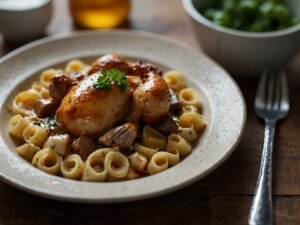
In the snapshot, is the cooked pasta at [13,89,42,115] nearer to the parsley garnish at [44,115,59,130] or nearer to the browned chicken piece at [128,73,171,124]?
the parsley garnish at [44,115,59,130]

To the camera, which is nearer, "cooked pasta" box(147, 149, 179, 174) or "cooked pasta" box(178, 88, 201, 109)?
"cooked pasta" box(147, 149, 179, 174)

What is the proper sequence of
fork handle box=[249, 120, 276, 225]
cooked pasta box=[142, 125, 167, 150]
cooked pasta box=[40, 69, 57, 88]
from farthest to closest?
cooked pasta box=[40, 69, 57, 88] → cooked pasta box=[142, 125, 167, 150] → fork handle box=[249, 120, 276, 225]

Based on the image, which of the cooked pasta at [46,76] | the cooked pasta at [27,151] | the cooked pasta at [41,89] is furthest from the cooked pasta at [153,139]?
the cooked pasta at [46,76]

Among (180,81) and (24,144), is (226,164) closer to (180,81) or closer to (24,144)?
(180,81)

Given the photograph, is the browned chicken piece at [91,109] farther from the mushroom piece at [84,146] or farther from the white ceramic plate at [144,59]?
the white ceramic plate at [144,59]

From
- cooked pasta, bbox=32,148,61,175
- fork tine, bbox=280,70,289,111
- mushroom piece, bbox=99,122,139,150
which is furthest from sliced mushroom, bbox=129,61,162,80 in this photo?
fork tine, bbox=280,70,289,111
